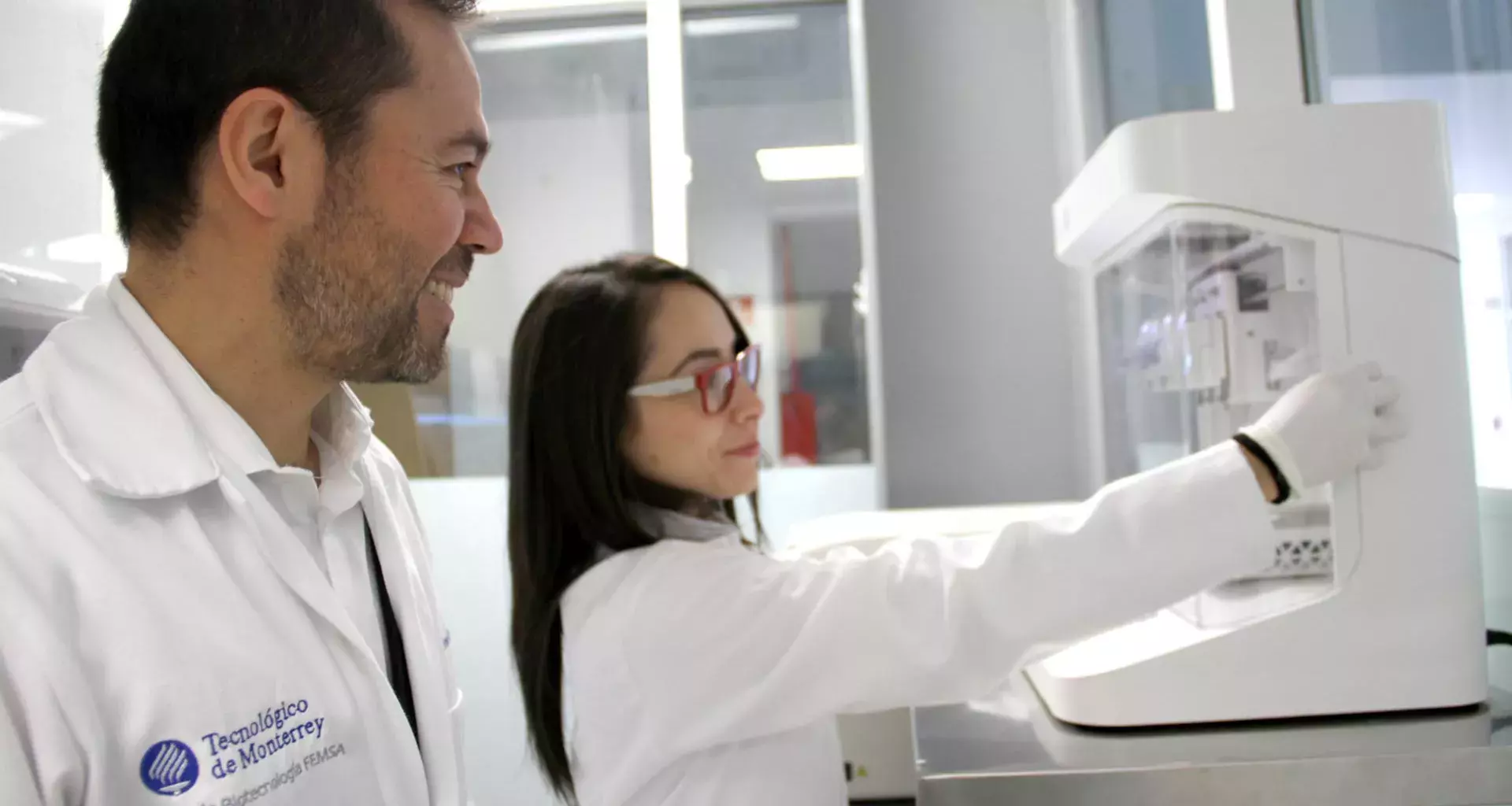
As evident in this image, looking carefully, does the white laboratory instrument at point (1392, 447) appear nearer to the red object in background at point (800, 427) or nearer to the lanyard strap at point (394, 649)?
the lanyard strap at point (394, 649)

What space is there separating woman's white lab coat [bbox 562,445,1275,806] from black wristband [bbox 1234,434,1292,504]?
1 centimetres

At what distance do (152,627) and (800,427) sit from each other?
5.20ft

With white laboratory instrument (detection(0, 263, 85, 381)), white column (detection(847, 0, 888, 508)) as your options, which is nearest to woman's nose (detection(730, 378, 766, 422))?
white laboratory instrument (detection(0, 263, 85, 381))

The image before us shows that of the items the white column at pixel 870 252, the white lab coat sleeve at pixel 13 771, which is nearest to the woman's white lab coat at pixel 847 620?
the white lab coat sleeve at pixel 13 771

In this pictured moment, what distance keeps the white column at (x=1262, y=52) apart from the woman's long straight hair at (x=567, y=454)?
25.7 inches

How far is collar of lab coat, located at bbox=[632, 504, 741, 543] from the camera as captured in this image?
91 centimetres

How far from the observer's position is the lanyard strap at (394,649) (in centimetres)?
81

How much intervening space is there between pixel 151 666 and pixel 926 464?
152cm

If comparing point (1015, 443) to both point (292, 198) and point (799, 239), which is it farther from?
point (292, 198)

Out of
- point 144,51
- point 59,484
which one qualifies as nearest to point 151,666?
point 59,484

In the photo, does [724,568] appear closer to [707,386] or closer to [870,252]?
[707,386]

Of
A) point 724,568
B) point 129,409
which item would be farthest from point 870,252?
point 129,409

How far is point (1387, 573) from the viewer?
801mm

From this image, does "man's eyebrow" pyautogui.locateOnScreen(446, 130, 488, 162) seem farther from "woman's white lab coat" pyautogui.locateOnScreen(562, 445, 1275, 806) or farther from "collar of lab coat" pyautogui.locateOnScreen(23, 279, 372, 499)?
"woman's white lab coat" pyautogui.locateOnScreen(562, 445, 1275, 806)
